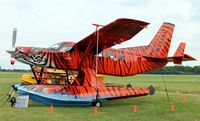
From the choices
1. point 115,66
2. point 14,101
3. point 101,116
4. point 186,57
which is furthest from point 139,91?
point 14,101

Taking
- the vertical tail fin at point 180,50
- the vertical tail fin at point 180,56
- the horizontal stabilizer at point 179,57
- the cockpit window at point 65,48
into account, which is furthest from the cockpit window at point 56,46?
the vertical tail fin at point 180,50

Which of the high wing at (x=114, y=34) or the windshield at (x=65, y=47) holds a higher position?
the high wing at (x=114, y=34)

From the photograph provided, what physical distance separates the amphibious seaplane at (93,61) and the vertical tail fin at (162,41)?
0.35 meters

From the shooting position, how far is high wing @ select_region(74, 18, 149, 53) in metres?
13.4

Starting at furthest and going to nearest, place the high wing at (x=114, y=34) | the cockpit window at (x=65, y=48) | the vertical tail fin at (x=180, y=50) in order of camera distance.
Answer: the vertical tail fin at (x=180, y=50), the cockpit window at (x=65, y=48), the high wing at (x=114, y=34)

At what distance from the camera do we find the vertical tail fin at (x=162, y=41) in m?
20.1

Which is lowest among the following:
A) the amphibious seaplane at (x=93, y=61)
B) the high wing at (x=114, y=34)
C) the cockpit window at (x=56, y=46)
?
the amphibious seaplane at (x=93, y=61)

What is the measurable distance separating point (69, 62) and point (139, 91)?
383 centimetres

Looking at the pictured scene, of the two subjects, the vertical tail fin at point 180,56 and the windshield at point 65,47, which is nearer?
the windshield at point 65,47

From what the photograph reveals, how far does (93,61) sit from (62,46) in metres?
1.83

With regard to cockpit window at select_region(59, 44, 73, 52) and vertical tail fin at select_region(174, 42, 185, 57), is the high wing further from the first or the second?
vertical tail fin at select_region(174, 42, 185, 57)

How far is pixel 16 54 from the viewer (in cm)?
1580

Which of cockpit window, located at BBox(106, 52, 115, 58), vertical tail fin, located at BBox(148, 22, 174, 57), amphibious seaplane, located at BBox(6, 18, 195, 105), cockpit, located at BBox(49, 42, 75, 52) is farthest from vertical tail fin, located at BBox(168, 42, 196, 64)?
cockpit, located at BBox(49, 42, 75, 52)

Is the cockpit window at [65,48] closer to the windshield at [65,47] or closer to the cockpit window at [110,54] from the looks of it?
the windshield at [65,47]
